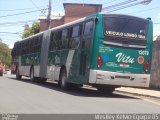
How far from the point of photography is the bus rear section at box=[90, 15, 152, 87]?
17.5 m

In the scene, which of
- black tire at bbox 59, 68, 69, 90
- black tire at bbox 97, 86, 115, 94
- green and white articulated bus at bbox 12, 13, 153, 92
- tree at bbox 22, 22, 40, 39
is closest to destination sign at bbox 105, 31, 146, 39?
green and white articulated bus at bbox 12, 13, 153, 92

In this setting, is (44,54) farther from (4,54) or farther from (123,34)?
(4,54)

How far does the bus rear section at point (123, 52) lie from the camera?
17.5m

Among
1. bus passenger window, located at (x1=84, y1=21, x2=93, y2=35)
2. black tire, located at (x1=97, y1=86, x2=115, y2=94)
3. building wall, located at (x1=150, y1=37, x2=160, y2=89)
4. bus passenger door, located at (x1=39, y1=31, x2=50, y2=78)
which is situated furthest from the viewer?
bus passenger door, located at (x1=39, y1=31, x2=50, y2=78)

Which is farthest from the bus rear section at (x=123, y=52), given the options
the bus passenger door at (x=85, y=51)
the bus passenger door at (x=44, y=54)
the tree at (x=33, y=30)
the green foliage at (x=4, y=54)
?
the green foliage at (x=4, y=54)

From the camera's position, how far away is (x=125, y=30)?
17.9 m

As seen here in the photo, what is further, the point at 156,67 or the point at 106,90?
the point at 156,67

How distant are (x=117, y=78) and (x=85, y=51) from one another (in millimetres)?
1831

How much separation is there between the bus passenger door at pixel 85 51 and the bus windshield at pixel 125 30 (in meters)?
0.70

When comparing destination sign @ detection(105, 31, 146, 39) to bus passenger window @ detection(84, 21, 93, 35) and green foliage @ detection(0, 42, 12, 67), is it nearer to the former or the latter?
bus passenger window @ detection(84, 21, 93, 35)

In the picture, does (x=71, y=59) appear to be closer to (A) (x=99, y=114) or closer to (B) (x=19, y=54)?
(A) (x=99, y=114)

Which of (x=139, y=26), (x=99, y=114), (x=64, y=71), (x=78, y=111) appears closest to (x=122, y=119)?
(x=99, y=114)

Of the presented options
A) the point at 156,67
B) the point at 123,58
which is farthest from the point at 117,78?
the point at 156,67

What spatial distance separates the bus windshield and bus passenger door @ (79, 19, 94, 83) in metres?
0.70
